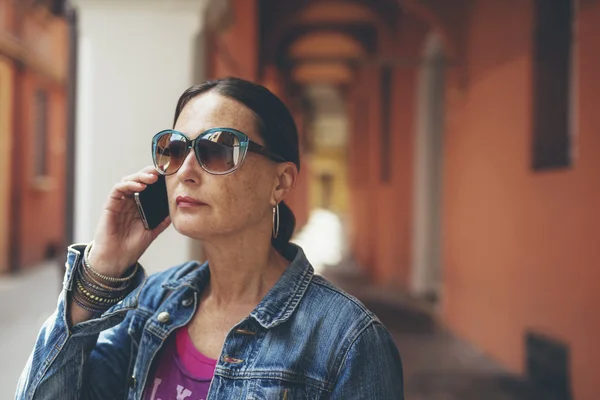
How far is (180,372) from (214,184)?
424 millimetres

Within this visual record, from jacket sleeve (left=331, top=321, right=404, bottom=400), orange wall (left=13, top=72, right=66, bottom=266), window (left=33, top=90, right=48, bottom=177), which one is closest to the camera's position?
jacket sleeve (left=331, top=321, right=404, bottom=400)

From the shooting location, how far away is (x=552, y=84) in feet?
15.8

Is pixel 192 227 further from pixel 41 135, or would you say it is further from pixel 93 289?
pixel 41 135

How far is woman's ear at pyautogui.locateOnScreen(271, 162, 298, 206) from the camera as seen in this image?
1.35 metres

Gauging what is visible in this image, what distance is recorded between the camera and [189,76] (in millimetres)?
2475

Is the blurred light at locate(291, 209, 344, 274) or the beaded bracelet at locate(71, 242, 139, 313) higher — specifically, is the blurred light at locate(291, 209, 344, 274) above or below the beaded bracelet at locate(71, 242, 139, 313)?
below

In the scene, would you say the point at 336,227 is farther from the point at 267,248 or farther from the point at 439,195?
the point at 267,248

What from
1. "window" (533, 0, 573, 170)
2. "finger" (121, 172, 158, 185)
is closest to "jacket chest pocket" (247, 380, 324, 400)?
"finger" (121, 172, 158, 185)

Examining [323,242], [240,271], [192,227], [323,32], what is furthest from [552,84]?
[323,242]

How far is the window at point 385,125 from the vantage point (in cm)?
1139

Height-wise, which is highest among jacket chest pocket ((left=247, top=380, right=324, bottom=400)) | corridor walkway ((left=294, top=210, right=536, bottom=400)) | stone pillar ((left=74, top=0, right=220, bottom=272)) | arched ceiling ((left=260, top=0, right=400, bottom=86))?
arched ceiling ((left=260, top=0, right=400, bottom=86))

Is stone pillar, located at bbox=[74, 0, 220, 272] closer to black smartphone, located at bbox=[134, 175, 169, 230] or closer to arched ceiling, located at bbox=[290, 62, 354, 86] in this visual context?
black smartphone, located at bbox=[134, 175, 169, 230]

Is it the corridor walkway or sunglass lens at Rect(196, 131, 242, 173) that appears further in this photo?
the corridor walkway

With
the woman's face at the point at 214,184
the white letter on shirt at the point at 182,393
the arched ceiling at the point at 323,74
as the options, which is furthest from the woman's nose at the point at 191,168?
the arched ceiling at the point at 323,74
